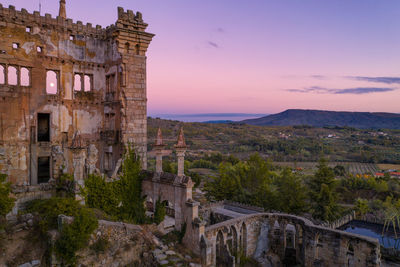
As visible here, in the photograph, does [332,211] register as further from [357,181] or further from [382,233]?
[357,181]

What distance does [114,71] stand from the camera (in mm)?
22781

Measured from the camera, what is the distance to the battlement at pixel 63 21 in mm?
19547

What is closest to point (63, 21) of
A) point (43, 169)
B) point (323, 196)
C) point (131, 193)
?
point (43, 169)

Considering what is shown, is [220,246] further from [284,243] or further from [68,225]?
[68,225]

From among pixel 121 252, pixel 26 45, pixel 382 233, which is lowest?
pixel 382 233

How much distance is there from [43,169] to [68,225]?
9.28 m

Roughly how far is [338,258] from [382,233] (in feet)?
54.8

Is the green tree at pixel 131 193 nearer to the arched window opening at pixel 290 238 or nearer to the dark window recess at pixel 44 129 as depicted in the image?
the dark window recess at pixel 44 129

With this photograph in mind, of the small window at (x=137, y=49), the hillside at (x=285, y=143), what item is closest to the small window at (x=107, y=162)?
the small window at (x=137, y=49)

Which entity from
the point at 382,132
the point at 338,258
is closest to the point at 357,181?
the point at 338,258

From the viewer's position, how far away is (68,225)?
14.4 m

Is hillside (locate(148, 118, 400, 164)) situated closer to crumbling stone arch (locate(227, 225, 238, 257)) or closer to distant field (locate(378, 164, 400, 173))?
distant field (locate(378, 164, 400, 173))

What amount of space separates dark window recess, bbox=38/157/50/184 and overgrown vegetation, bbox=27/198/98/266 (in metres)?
6.35

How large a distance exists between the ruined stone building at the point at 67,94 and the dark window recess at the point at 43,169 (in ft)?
0.21
